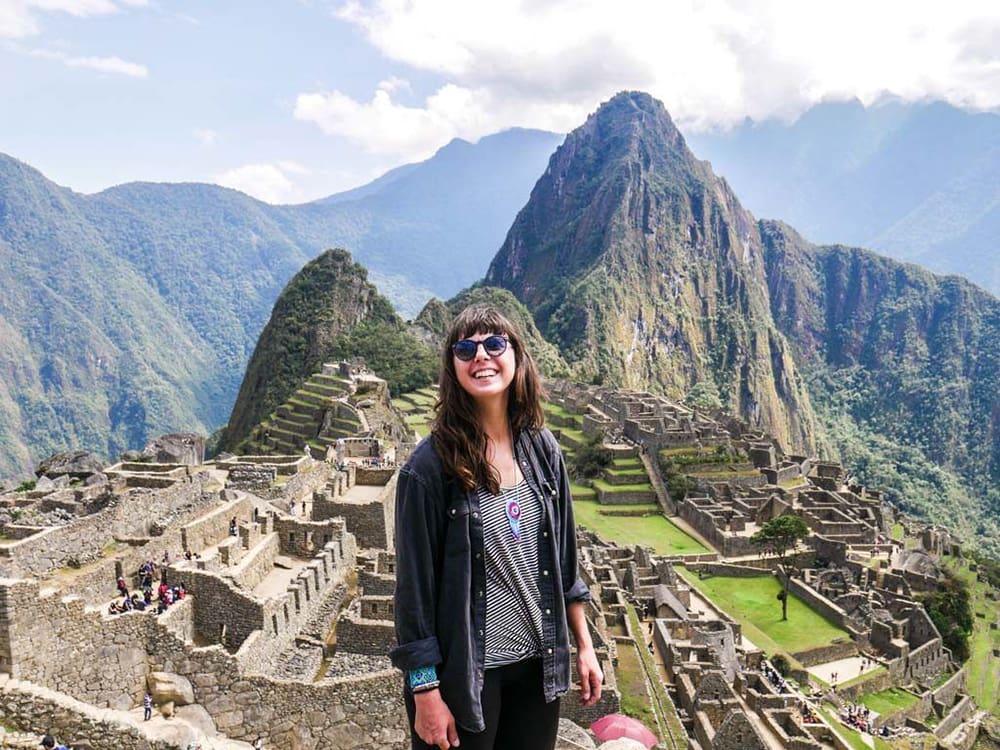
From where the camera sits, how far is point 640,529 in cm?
3638

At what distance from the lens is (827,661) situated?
81.6ft

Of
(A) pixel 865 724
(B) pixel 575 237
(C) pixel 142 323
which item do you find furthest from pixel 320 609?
(B) pixel 575 237

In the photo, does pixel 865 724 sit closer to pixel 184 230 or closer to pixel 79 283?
pixel 79 283

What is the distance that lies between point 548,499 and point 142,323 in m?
112

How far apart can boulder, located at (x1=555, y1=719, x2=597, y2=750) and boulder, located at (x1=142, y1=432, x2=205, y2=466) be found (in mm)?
21228

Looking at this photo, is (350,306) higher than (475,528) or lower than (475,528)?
higher

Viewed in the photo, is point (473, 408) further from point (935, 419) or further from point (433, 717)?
point (935, 419)

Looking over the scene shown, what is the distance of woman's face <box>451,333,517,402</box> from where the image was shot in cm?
352

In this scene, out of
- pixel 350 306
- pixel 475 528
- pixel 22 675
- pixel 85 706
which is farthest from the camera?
pixel 350 306

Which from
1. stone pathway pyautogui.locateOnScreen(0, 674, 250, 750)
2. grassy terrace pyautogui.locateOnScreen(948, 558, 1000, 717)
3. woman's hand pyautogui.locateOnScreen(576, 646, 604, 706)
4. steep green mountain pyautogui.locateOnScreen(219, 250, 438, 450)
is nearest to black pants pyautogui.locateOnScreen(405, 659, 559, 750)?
woman's hand pyautogui.locateOnScreen(576, 646, 604, 706)

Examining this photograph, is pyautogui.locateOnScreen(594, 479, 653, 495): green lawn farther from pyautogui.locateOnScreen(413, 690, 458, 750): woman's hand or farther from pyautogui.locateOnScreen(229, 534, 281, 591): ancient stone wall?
pyautogui.locateOnScreen(413, 690, 458, 750): woman's hand

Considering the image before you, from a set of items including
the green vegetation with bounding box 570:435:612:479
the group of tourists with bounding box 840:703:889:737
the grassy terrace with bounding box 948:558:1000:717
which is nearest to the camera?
the group of tourists with bounding box 840:703:889:737

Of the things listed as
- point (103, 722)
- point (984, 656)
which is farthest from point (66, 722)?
point (984, 656)

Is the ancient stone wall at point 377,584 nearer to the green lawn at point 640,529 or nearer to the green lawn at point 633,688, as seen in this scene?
the green lawn at point 633,688
